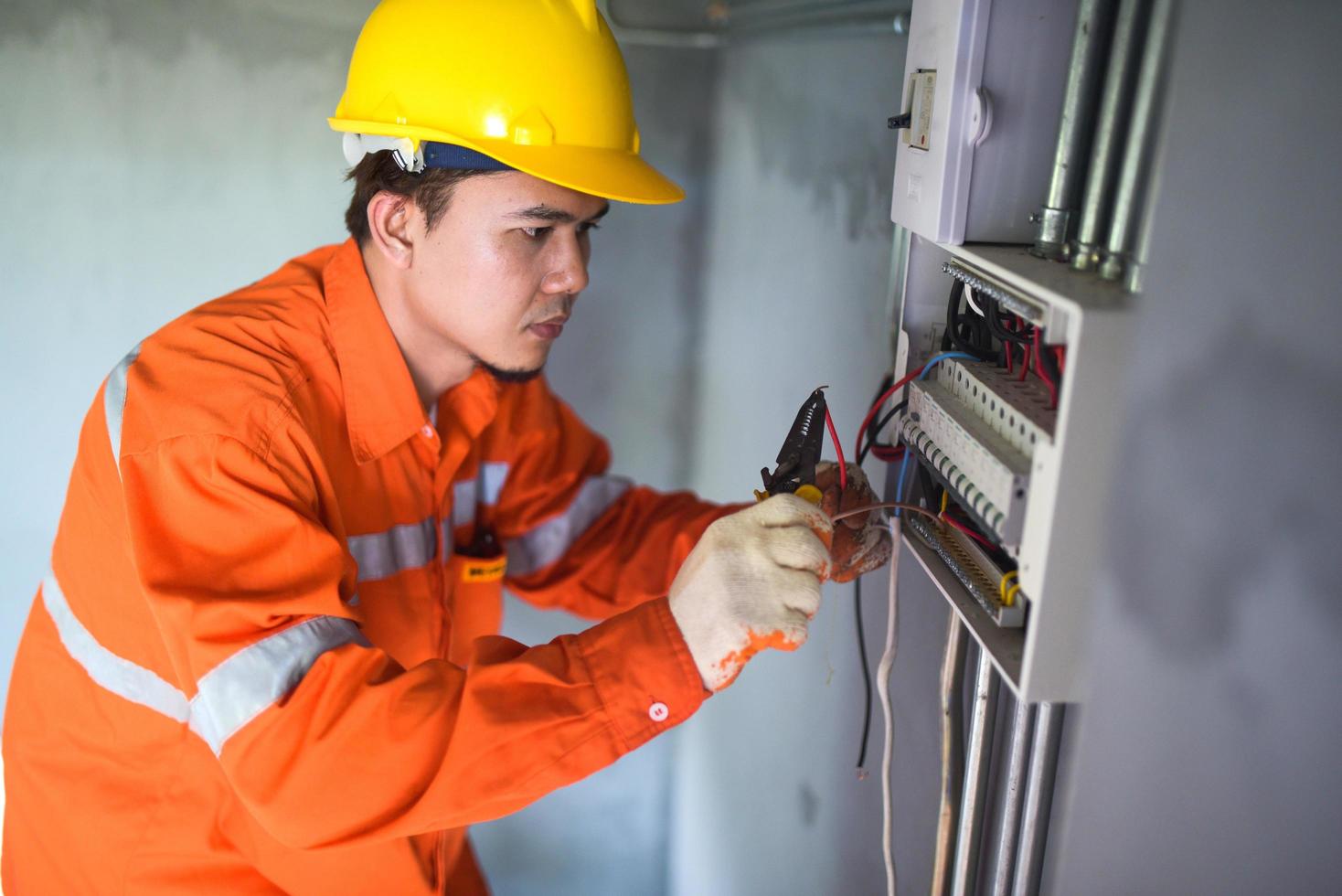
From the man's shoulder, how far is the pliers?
1.78 ft

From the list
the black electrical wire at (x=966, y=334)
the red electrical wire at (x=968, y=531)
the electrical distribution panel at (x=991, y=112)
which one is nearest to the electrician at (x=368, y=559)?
the red electrical wire at (x=968, y=531)

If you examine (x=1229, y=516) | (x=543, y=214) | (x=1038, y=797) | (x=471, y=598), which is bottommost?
(x=471, y=598)

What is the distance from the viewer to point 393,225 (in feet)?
4.38

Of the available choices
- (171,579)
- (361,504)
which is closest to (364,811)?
(171,579)

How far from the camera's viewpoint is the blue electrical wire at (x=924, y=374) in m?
0.95

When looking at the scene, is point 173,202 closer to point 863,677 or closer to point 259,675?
point 259,675

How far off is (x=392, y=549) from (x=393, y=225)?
423 millimetres

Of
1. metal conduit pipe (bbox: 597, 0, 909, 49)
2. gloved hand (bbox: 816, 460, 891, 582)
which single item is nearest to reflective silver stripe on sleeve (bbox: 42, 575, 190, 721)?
gloved hand (bbox: 816, 460, 891, 582)

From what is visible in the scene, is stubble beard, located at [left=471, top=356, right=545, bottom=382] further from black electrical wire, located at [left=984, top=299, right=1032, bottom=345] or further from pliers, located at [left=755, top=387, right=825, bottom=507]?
black electrical wire, located at [left=984, top=299, right=1032, bottom=345]

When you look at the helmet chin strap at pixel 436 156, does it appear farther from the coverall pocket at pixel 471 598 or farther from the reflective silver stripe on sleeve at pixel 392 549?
the coverall pocket at pixel 471 598

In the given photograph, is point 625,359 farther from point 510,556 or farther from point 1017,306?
point 1017,306

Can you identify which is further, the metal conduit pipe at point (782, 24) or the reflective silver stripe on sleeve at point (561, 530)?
the reflective silver stripe on sleeve at point (561, 530)

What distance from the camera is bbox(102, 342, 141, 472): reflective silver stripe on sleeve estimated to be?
3.75 feet

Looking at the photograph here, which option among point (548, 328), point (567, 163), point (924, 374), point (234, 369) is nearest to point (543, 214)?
point (567, 163)
